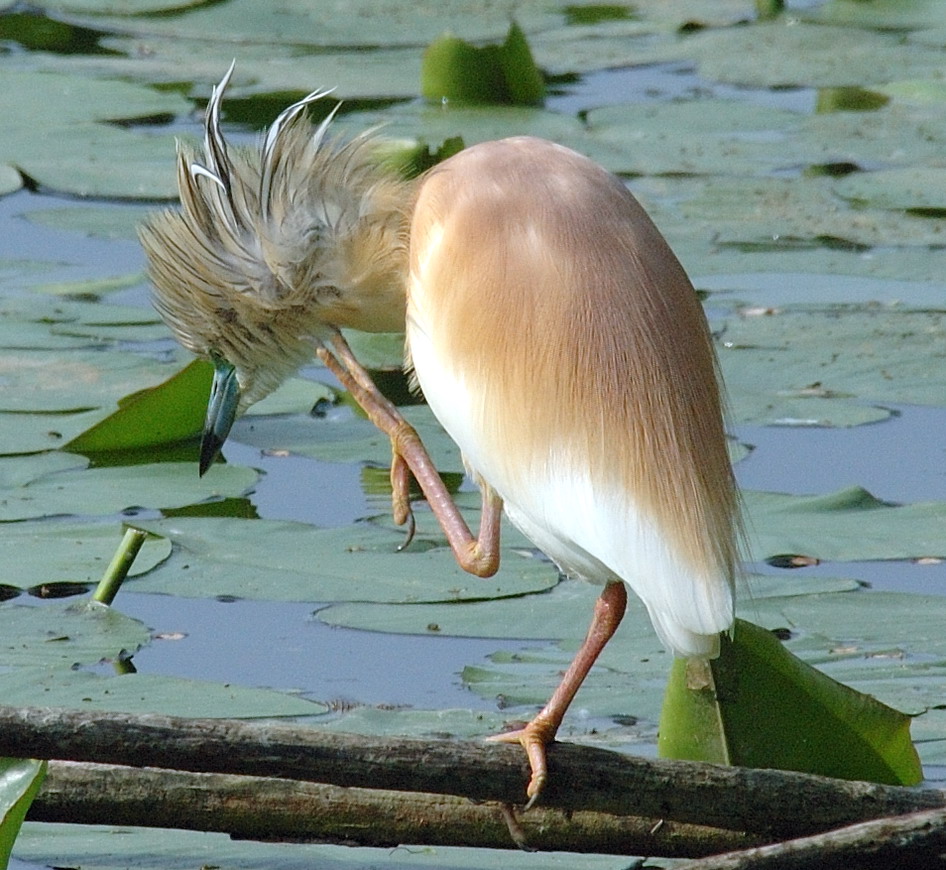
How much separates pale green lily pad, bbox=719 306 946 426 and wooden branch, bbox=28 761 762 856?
175 cm

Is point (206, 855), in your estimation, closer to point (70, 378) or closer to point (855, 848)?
point (855, 848)

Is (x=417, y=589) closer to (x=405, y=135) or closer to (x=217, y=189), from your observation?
(x=217, y=189)

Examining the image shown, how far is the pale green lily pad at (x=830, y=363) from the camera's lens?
4.31 meters

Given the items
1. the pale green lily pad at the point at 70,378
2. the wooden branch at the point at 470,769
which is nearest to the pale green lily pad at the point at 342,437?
the pale green lily pad at the point at 70,378

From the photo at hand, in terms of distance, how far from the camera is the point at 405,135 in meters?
6.19

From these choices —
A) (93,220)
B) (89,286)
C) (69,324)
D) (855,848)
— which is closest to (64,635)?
(855,848)

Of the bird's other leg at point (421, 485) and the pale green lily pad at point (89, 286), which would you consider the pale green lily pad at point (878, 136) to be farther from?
the bird's other leg at point (421, 485)

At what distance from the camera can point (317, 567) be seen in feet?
11.3

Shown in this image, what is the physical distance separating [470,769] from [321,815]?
9.7 inches

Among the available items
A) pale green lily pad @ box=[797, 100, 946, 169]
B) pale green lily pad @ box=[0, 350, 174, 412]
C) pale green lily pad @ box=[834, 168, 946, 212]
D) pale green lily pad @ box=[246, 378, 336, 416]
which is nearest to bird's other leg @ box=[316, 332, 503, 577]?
pale green lily pad @ box=[246, 378, 336, 416]

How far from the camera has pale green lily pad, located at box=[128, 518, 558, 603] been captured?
11.0 feet

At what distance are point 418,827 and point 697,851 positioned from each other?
39cm

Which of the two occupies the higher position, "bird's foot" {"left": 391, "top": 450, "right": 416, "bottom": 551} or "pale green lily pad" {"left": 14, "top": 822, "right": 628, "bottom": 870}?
"bird's foot" {"left": 391, "top": 450, "right": 416, "bottom": 551}

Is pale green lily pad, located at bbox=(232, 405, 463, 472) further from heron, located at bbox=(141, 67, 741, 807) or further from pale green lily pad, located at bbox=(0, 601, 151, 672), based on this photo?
heron, located at bbox=(141, 67, 741, 807)
